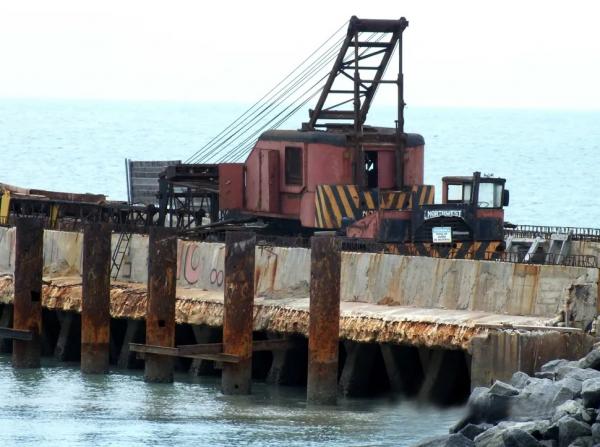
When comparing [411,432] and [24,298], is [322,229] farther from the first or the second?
[411,432]

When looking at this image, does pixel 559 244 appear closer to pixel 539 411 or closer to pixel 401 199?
pixel 401 199

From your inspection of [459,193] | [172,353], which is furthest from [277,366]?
[459,193]

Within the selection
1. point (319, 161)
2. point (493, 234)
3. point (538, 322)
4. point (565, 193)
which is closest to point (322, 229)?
point (319, 161)

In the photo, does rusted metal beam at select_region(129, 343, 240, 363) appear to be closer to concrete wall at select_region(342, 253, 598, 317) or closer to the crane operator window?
concrete wall at select_region(342, 253, 598, 317)

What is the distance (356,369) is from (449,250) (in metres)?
3.17

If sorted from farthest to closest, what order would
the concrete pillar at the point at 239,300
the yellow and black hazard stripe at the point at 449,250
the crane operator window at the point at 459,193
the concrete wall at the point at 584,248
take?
the concrete wall at the point at 584,248
the crane operator window at the point at 459,193
the yellow and black hazard stripe at the point at 449,250
the concrete pillar at the point at 239,300

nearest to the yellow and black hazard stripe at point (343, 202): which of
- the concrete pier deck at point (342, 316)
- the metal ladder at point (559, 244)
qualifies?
the metal ladder at point (559, 244)

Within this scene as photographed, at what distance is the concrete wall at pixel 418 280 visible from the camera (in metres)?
33.1

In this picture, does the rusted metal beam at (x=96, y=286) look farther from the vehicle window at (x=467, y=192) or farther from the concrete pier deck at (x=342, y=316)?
the vehicle window at (x=467, y=192)

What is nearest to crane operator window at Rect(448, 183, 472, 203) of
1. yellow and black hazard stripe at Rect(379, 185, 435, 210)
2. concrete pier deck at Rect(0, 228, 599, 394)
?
yellow and black hazard stripe at Rect(379, 185, 435, 210)

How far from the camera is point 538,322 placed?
32.4m

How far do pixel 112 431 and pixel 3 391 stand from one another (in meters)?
4.20

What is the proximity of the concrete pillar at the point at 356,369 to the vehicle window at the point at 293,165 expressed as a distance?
259 inches

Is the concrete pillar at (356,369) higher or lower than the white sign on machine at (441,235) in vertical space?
lower
